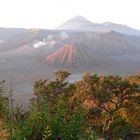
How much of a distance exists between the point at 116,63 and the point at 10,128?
17348 centimetres

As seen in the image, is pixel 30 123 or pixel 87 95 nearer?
pixel 30 123

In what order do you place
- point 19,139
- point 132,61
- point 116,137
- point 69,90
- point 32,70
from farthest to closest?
1. point 132,61
2. point 32,70
3. point 69,90
4. point 116,137
5. point 19,139

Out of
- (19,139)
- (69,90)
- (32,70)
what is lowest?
(32,70)

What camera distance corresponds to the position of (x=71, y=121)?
972 centimetres

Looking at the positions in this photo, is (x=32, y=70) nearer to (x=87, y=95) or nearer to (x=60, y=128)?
(x=87, y=95)

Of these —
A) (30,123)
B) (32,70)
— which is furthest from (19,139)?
(32,70)

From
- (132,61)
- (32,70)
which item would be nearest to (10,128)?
(32,70)

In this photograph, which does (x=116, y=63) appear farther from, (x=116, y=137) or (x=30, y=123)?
(x=30, y=123)

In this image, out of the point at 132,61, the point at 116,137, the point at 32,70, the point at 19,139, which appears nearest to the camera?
the point at 19,139

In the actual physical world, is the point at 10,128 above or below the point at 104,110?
above

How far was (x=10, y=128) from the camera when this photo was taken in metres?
9.71

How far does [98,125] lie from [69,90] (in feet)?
14.2

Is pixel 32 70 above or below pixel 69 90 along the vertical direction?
below

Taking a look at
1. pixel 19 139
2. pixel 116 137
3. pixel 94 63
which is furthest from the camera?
pixel 94 63
